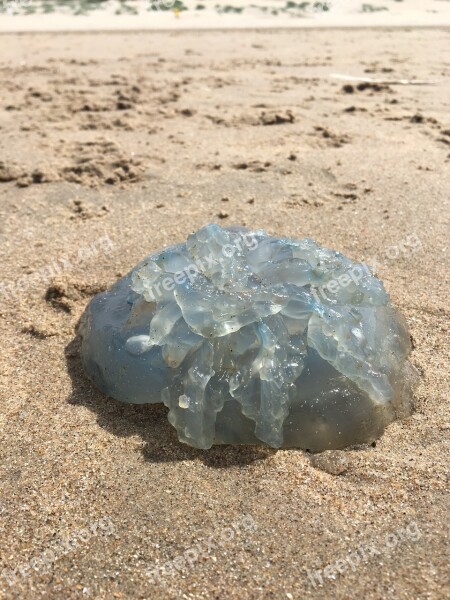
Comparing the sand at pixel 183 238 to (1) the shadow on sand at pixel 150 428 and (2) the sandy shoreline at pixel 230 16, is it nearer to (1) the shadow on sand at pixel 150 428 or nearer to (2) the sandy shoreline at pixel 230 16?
(1) the shadow on sand at pixel 150 428

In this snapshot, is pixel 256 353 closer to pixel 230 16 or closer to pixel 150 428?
pixel 150 428

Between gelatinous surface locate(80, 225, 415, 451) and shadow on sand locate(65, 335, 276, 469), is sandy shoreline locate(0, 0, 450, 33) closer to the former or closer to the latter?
gelatinous surface locate(80, 225, 415, 451)

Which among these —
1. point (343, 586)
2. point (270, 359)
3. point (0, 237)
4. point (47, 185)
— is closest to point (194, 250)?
point (270, 359)

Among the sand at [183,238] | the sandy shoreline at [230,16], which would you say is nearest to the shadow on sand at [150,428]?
the sand at [183,238]

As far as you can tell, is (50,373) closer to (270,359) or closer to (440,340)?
(270,359)

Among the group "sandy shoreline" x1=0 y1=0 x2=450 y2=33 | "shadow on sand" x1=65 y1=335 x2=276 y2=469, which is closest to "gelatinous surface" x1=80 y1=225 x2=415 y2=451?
"shadow on sand" x1=65 y1=335 x2=276 y2=469
